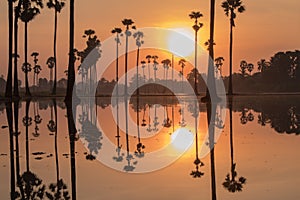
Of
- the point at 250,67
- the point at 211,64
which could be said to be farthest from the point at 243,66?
the point at 211,64

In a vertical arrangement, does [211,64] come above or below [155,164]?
above

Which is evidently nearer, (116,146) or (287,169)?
(287,169)

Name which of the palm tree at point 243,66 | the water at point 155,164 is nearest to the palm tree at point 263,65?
the palm tree at point 243,66

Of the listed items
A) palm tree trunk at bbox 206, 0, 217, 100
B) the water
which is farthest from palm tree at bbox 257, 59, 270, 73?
the water

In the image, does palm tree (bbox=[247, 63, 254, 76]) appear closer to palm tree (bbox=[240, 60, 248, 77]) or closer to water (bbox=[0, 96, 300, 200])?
palm tree (bbox=[240, 60, 248, 77])

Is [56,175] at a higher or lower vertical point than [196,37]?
lower

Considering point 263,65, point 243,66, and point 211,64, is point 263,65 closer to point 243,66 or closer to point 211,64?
point 243,66

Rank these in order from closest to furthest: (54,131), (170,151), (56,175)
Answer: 1. (56,175)
2. (170,151)
3. (54,131)

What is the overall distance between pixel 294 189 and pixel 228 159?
375 centimetres

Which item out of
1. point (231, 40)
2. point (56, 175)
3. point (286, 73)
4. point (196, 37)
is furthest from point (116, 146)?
point (286, 73)

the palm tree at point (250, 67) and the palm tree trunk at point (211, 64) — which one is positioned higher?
the palm tree at point (250, 67)

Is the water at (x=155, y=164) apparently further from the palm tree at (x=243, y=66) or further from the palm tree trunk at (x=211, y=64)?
the palm tree at (x=243, y=66)

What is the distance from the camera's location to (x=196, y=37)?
9869 centimetres

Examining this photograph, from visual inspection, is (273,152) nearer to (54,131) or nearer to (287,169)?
(287,169)
